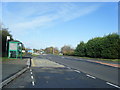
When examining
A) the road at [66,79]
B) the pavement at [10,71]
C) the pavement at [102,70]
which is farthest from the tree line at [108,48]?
the pavement at [10,71]

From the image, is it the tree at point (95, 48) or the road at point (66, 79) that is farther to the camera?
the tree at point (95, 48)

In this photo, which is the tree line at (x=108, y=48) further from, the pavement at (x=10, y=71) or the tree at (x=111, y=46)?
the pavement at (x=10, y=71)

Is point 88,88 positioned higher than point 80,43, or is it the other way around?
point 80,43

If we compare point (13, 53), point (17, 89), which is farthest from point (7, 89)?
point (13, 53)

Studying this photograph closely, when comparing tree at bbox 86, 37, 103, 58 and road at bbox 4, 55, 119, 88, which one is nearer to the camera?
road at bbox 4, 55, 119, 88

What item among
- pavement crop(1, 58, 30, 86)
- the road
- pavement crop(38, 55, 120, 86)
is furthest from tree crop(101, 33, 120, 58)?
pavement crop(1, 58, 30, 86)

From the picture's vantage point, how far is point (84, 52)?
5297 cm

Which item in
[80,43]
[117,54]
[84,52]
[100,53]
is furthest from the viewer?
[80,43]

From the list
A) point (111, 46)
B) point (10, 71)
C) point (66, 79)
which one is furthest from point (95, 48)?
point (66, 79)

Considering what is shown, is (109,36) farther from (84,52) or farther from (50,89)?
(50,89)

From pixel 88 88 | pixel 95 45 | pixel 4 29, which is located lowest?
pixel 88 88

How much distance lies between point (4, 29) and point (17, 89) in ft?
124

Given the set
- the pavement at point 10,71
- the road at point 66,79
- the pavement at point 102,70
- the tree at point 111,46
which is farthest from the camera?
the tree at point 111,46

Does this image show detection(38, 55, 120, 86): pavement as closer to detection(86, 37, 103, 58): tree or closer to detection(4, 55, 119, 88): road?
detection(4, 55, 119, 88): road
